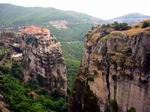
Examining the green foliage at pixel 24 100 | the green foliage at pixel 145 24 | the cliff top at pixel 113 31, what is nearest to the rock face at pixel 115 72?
the cliff top at pixel 113 31

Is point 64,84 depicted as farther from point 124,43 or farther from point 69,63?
point 124,43

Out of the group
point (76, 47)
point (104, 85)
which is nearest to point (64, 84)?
point (104, 85)

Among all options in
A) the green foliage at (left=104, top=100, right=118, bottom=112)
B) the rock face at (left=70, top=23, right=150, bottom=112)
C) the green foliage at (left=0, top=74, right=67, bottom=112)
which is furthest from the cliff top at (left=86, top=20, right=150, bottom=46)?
the green foliage at (left=0, top=74, right=67, bottom=112)

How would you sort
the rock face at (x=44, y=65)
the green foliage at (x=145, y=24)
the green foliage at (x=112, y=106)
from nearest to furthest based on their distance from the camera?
the green foliage at (x=112, y=106) < the green foliage at (x=145, y=24) < the rock face at (x=44, y=65)

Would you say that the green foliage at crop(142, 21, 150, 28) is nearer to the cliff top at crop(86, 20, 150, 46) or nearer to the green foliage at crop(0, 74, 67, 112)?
the cliff top at crop(86, 20, 150, 46)

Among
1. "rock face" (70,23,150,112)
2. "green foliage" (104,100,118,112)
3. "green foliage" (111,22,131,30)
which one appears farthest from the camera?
"green foliage" (111,22,131,30)

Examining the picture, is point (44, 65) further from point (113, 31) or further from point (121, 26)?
point (113, 31)

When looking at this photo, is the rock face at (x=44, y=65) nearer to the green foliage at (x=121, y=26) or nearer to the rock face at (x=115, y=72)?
the rock face at (x=115, y=72)
